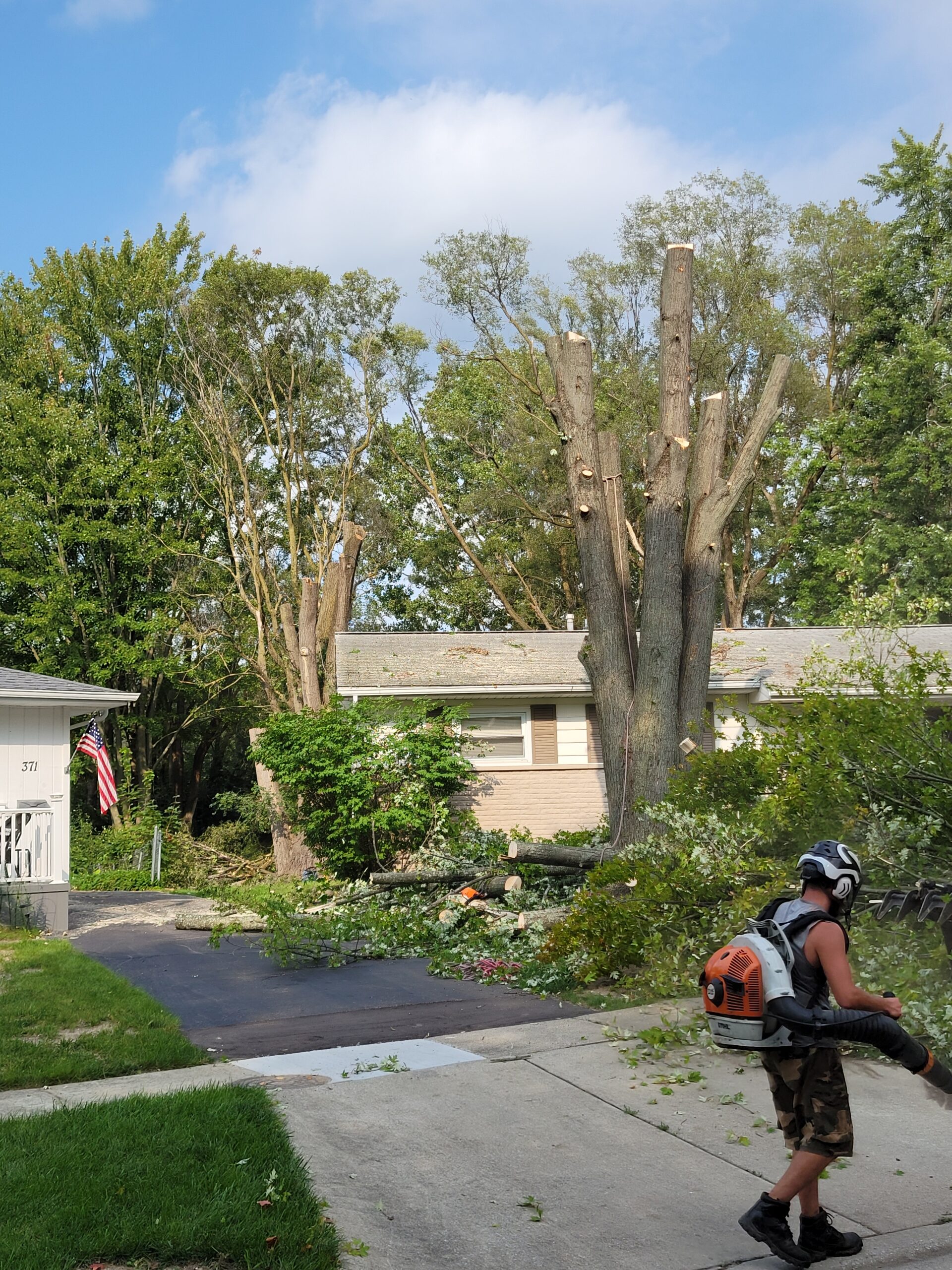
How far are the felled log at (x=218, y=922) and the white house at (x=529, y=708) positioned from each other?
421 cm

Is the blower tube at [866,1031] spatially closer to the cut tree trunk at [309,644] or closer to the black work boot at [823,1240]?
the black work boot at [823,1240]

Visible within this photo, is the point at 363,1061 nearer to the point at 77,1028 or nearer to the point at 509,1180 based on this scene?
the point at 509,1180

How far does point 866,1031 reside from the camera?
3486 mm

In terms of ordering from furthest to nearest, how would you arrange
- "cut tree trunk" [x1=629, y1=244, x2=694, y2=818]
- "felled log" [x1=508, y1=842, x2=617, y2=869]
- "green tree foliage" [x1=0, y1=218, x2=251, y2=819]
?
"green tree foliage" [x1=0, y1=218, x2=251, y2=819] → "cut tree trunk" [x1=629, y1=244, x2=694, y2=818] → "felled log" [x1=508, y1=842, x2=617, y2=869]

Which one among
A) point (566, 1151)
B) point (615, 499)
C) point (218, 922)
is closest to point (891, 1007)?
point (566, 1151)

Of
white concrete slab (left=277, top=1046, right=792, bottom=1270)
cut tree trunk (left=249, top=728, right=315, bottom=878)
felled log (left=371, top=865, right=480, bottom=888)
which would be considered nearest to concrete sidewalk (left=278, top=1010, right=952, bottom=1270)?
white concrete slab (left=277, top=1046, right=792, bottom=1270)

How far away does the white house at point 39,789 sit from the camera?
1259 centimetres

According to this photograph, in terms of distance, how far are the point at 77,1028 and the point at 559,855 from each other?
5.26 metres

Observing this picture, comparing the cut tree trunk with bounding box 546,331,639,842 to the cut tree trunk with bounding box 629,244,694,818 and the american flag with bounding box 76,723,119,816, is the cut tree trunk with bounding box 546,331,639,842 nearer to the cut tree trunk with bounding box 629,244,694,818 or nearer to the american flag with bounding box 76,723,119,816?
the cut tree trunk with bounding box 629,244,694,818

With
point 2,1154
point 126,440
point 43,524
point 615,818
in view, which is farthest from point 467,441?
point 2,1154

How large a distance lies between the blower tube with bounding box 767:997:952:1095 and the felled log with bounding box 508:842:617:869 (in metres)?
7.45

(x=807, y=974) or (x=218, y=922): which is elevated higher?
(x=807, y=974)

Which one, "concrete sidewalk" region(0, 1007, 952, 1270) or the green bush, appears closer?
"concrete sidewalk" region(0, 1007, 952, 1270)

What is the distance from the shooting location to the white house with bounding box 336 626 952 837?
54.0ft
